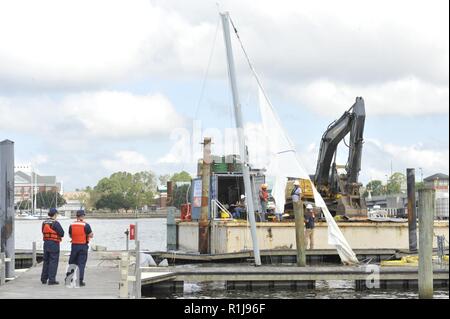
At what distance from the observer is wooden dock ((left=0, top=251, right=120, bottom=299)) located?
53.7 ft

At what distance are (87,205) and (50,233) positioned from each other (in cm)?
18056

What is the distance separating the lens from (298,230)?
2475 cm

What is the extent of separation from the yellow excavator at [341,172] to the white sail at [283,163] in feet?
36.2

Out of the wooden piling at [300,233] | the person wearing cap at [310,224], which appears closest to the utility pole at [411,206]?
the person wearing cap at [310,224]

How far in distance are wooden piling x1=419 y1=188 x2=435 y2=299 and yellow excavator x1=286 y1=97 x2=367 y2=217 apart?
1700cm

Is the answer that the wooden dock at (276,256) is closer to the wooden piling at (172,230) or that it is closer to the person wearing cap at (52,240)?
the wooden piling at (172,230)

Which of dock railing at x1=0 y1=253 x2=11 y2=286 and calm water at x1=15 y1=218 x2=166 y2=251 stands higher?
dock railing at x1=0 y1=253 x2=11 y2=286

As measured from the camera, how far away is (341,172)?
3947cm

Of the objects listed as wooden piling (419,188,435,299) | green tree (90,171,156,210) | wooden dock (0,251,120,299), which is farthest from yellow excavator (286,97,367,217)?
green tree (90,171,156,210)

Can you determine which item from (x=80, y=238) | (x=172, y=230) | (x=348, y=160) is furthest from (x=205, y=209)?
(x=80, y=238)

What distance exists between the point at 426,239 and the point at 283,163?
23.1ft

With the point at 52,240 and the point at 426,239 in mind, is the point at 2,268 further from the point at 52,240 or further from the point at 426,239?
the point at 426,239

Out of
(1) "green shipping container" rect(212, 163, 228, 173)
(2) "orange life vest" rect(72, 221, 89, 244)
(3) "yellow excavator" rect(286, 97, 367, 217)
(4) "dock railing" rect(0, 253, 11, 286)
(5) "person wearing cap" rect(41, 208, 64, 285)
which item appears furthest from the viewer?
(1) "green shipping container" rect(212, 163, 228, 173)

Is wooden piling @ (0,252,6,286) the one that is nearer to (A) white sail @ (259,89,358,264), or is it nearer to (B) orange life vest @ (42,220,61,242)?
(B) orange life vest @ (42,220,61,242)
